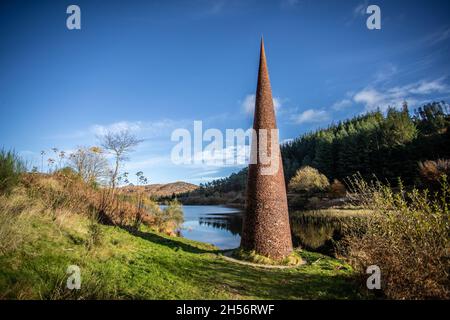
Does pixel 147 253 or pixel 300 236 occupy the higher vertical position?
pixel 147 253

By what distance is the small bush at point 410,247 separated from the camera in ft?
14.8

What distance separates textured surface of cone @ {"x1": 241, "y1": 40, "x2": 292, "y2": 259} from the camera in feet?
28.0

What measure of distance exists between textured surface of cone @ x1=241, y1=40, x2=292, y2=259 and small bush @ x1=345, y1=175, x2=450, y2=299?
2904 mm

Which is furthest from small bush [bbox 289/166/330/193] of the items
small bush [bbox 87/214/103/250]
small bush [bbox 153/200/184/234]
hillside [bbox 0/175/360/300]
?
small bush [bbox 87/214/103/250]

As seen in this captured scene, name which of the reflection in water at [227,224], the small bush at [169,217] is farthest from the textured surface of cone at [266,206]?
the reflection in water at [227,224]

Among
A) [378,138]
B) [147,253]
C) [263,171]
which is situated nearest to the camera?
[147,253]

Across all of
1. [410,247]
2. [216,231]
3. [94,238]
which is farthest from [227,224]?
[410,247]

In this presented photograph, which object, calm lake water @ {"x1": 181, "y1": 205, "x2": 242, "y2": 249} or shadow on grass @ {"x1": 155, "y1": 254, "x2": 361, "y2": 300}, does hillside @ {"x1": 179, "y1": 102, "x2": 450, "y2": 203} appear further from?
shadow on grass @ {"x1": 155, "y1": 254, "x2": 361, "y2": 300}

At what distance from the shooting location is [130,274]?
5.89m

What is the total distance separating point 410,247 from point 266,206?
4.41 meters
